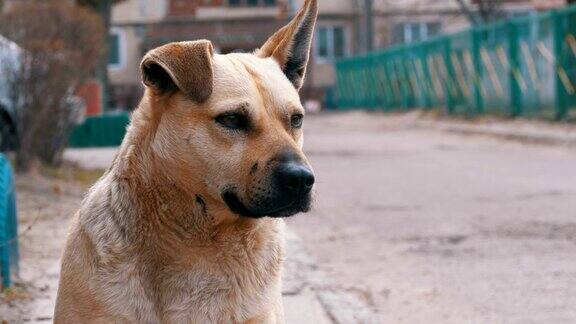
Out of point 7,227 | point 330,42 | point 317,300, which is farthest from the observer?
point 330,42

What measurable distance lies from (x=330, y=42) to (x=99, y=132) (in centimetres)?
4236

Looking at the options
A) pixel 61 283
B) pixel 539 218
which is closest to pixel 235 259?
pixel 61 283

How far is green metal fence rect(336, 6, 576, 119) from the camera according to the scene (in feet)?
74.4

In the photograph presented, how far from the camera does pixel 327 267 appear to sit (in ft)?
25.9

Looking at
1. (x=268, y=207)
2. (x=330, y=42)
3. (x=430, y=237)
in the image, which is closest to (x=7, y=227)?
(x=268, y=207)

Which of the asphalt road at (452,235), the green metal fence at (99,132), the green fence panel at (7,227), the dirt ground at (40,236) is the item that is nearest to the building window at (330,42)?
the green metal fence at (99,132)

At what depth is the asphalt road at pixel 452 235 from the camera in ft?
21.7

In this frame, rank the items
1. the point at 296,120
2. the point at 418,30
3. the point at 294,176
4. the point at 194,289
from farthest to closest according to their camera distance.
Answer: the point at 418,30 < the point at 296,120 < the point at 194,289 < the point at 294,176

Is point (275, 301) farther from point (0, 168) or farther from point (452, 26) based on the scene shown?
point (452, 26)

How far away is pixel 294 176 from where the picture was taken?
3939mm

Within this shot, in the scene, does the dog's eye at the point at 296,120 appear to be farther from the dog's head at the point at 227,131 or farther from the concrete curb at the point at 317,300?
the concrete curb at the point at 317,300

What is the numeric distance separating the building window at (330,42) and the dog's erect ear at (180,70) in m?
55.2

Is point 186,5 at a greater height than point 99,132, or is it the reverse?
point 99,132

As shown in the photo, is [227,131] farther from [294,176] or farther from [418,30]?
[418,30]
